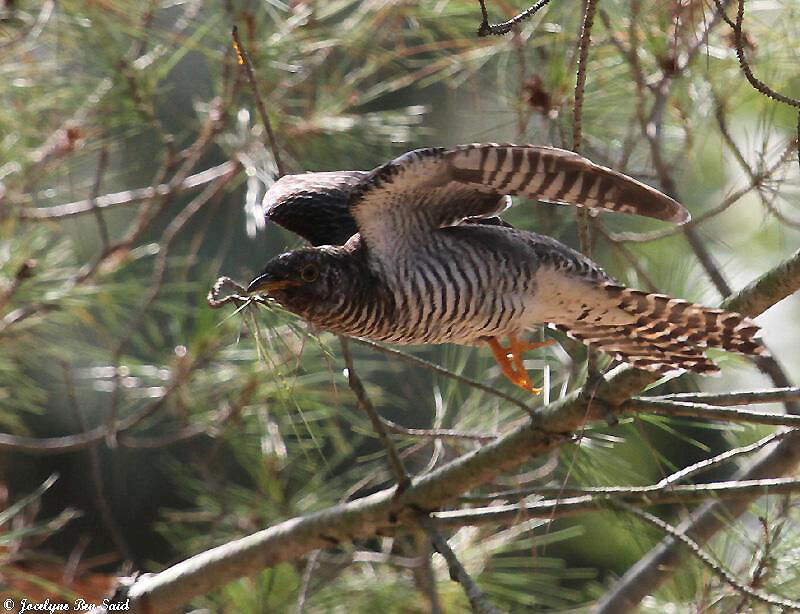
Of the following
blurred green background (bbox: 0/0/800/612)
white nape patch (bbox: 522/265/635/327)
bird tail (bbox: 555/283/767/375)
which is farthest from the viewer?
blurred green background (bbox: 0/0/800/612)

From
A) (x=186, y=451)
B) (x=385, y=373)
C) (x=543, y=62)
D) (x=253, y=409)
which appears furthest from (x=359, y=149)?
(x=186, y=451)

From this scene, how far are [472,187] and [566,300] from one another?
0.29 meters

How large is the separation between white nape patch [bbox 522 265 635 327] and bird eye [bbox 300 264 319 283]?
396 mm

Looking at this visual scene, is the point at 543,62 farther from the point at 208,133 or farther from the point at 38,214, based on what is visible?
the point at 38,214

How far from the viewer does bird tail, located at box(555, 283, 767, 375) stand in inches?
73.8

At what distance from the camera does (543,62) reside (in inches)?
108

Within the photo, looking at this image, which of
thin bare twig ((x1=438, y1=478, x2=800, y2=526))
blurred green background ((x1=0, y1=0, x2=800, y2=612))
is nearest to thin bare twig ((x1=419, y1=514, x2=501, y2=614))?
thin bare twig ((x1=438, y1=478, x2=800, y2=526))

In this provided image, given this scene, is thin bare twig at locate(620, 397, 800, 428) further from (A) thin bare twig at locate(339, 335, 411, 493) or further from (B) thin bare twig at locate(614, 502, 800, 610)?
(A) thin bare twig at locate(339, 335, 411, 493)

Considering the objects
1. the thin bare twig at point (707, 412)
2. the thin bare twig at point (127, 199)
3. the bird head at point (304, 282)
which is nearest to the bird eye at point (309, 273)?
the bird head at point (304, 282)

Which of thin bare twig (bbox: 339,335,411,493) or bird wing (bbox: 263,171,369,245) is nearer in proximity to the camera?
thin bare twig (bbox: 339,335,411,493)

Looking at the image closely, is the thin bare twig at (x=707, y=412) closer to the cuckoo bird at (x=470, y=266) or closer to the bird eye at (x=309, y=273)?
the cuckoo bird at (x=470, y=266)

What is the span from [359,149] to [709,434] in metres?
2.62

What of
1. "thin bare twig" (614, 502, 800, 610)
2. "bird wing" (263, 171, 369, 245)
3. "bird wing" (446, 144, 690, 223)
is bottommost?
"thin bare twig" (614, 502, 800, 610)

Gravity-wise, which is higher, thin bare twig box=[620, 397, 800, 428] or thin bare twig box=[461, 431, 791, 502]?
thin bare twig box=[620, 397, 800, 428]
